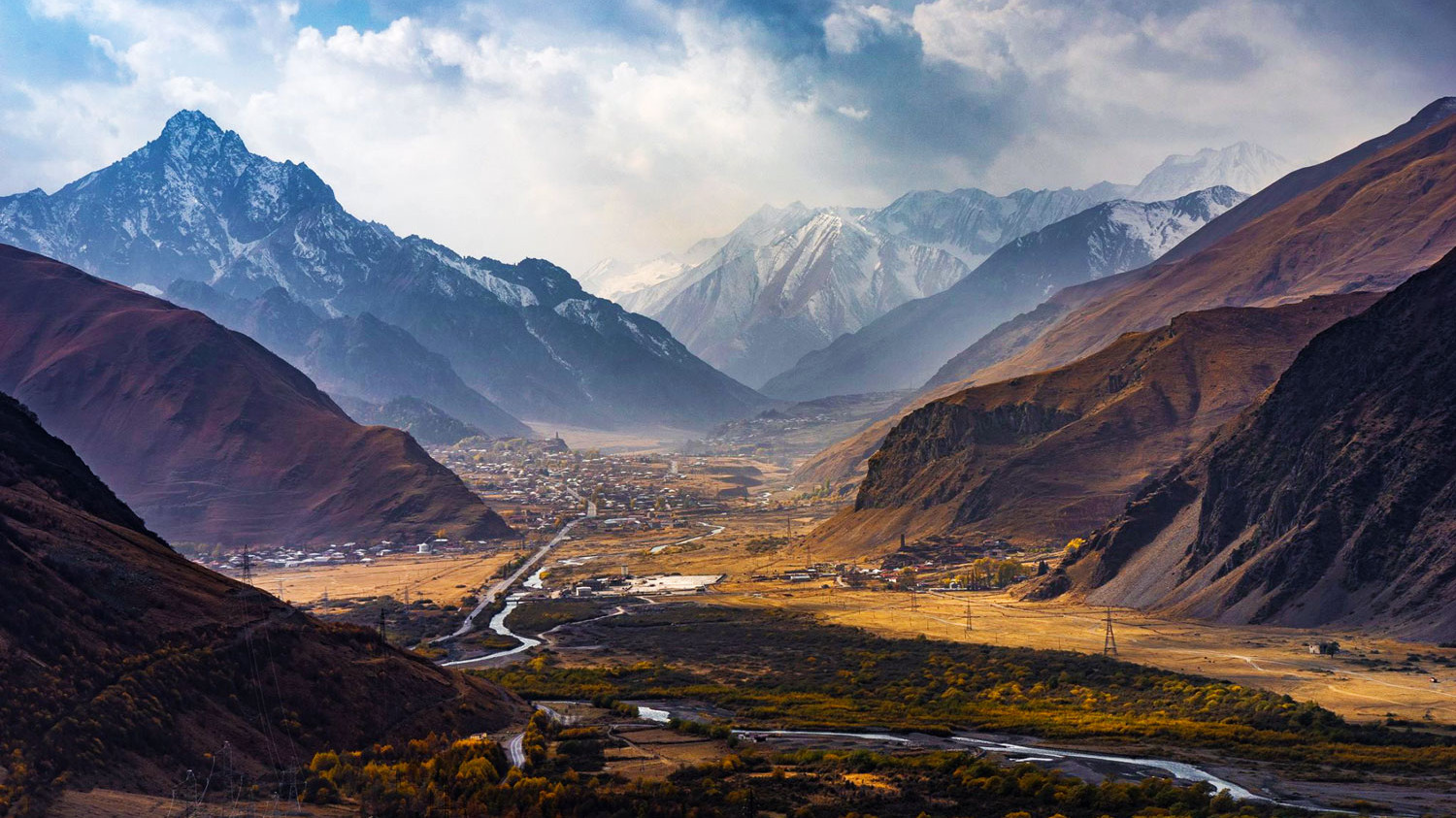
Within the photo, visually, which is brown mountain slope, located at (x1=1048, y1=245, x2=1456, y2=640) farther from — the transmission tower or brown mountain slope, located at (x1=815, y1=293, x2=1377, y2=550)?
brown mountain slope, located at (x1=815, y1=293, x2=1377, y2=550)

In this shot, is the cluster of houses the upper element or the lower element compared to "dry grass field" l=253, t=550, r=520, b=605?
upper

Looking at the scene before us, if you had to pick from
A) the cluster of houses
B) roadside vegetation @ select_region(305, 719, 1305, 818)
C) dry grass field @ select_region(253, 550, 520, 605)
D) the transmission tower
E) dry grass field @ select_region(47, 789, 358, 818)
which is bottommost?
roadside vegetation @ select_region(305, 719, 1305, 818)

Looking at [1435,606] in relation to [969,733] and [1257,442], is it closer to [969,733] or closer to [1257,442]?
[1257,442]

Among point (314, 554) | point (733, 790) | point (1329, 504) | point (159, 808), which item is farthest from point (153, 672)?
point (314, 554)

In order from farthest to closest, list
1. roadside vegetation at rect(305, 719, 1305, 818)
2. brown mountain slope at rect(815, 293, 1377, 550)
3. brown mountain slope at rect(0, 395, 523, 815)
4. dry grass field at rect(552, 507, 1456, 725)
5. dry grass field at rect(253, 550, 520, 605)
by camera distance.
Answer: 1. brown mountain slope at rect(815, 293, 1377, 550)
2. dry grass field at rect(253, 550, 520, 605)
3. dry grass field at rect(552, 507, 1456, 725)
4. roadside vegetation at rect(305, 719, 1305, 818)
5. brown mountain slope at rect(0, 395, 523, 815)

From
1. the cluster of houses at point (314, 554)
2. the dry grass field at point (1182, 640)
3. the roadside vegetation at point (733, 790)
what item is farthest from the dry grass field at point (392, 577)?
the roadside vegetation at point (733, 790)

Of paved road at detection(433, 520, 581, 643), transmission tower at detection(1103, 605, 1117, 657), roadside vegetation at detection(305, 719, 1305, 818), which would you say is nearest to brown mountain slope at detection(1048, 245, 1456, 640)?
transmission tower at detection(1103, 605, 1117, 657)
